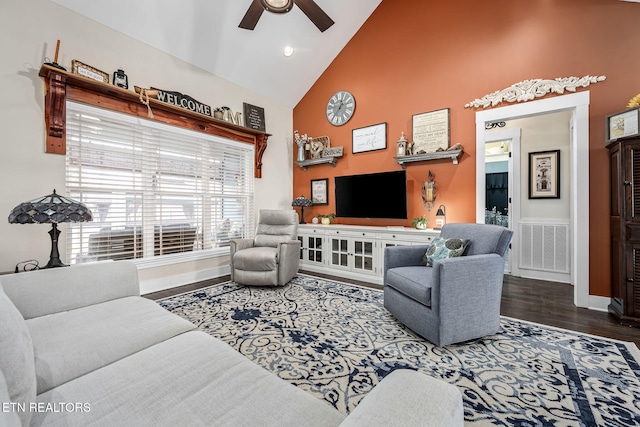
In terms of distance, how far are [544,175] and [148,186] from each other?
549 centimetres

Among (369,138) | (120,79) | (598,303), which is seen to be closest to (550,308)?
(598,303)

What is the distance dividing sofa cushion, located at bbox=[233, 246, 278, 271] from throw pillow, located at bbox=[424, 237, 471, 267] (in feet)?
5.81

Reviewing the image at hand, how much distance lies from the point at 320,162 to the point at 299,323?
293 centimetres

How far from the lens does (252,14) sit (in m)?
2.66

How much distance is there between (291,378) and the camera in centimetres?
164

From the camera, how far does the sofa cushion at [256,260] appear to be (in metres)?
3.31

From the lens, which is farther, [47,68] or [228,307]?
[228,307]

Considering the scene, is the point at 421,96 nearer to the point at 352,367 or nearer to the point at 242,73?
the point at 242,73

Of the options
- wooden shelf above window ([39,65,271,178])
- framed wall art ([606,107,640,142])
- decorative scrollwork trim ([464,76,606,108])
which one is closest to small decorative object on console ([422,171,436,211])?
decorative scrollwork trim ([464,76,606,108])

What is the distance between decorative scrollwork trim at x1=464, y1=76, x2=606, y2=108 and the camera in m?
2.78

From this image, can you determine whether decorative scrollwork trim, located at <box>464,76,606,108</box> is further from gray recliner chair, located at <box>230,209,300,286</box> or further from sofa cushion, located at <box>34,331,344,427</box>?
sofa cushion, located at <box>34,331,344,427</box>

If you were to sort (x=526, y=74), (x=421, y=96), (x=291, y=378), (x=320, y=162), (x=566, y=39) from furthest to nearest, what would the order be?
(x=320, y=162) → (x=421, y=96) → (x=526, y=74) → (x=566, y=39) → (x=291, y=378)

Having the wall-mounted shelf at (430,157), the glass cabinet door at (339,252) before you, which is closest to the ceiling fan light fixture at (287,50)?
the wall-mounted shelf at (430,157)

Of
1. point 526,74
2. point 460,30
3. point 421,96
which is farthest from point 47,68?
point 526,74
